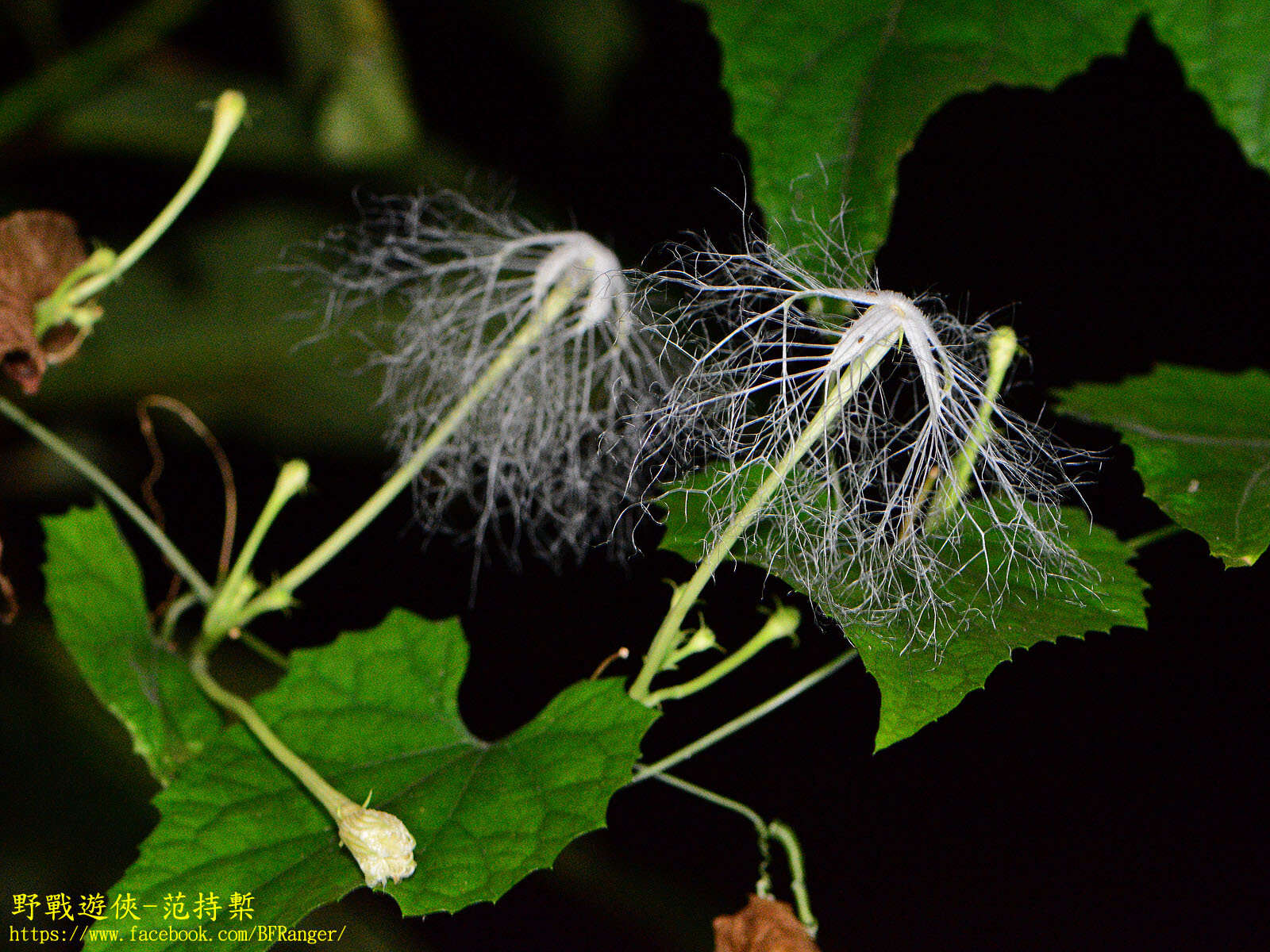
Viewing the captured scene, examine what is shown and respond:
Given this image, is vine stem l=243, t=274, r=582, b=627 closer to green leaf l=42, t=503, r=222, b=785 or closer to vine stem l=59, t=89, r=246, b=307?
green leaf l=42, t=503, r=222, b=785

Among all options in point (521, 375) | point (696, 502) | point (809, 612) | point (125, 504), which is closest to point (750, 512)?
point (696, 502)

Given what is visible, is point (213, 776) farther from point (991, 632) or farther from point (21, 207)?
point (21, 207)

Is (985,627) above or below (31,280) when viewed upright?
below

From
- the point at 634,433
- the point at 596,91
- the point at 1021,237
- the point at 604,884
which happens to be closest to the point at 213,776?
the point at 634,433

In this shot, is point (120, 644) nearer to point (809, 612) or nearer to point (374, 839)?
point (374, 839)

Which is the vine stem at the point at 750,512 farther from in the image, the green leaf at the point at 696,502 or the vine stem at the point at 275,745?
the vine stem at the point at 275,745

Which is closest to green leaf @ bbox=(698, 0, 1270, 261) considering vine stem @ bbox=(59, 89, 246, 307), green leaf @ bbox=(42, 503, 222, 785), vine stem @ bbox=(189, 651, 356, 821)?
vine stem @ bbox=(59, 89, 246, 307)
